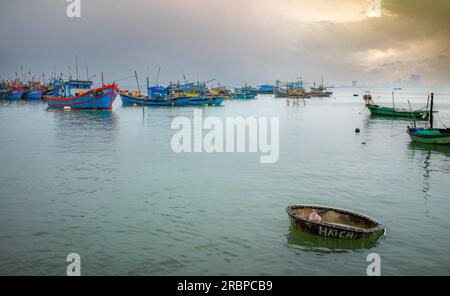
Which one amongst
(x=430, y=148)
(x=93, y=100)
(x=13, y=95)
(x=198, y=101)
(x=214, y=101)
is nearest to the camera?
(x=430, y=148)

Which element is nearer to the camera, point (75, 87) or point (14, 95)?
point (75, 87)

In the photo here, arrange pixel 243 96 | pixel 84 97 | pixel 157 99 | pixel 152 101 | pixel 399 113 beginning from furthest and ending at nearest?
pixel 243 96 → pixel 152 101 → pixel 157 99 → pixel 84 97 → pixel 399 113

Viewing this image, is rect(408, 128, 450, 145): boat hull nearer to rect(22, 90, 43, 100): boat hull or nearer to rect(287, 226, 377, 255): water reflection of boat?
rect(287, 226, 377, 255): water reflection of boat

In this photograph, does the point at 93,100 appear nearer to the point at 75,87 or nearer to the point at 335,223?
the point at 75,87

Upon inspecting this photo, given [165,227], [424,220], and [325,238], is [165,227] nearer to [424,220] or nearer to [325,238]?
[325,238]

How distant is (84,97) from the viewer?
71.1 m

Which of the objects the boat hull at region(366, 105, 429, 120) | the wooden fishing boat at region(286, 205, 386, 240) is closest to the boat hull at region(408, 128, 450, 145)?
the wooden fishing boat at region(286, 205, 386, 240)

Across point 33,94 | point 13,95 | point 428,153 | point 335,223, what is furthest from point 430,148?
point 13,95

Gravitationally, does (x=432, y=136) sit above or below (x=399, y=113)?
below

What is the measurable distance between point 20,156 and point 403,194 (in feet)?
80.5

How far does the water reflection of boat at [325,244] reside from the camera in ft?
38.6

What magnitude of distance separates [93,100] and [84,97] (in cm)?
168

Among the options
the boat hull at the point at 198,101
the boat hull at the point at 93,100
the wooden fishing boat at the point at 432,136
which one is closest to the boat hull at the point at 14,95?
the boat hull at the point at 93,100

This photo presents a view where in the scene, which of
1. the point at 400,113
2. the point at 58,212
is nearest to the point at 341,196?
the point at 58,212
